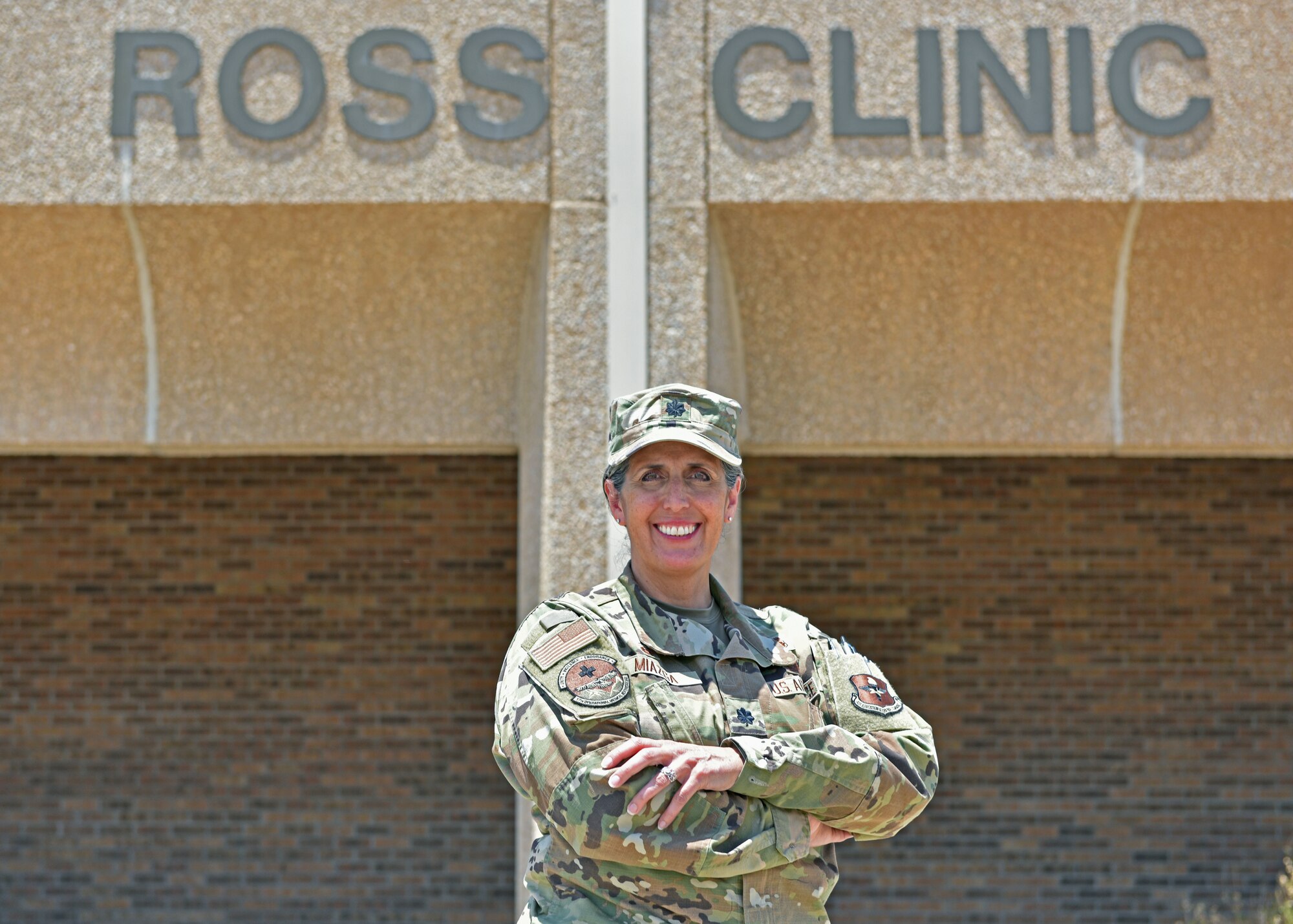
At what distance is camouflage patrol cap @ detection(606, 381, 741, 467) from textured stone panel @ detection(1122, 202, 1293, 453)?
10.6 feet

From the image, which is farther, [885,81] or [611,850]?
[885,81]

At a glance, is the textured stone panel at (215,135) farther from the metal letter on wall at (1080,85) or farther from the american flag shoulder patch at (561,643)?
the american flag shoulder patch at (561,643)

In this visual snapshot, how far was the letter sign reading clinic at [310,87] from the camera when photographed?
4.93 m

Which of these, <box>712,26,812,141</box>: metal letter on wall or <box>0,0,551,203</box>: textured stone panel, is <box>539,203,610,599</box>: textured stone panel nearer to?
<box>0,0,551,203</box>: textured stone panel

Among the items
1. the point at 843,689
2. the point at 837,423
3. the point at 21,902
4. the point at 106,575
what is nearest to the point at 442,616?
the point at 106,575

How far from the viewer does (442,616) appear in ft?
25.6

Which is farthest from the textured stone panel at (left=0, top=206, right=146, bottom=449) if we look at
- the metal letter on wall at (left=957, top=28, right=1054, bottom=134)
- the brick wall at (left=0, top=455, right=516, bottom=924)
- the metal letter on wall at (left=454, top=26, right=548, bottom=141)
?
the metal letter on wall at (left=957, top=28, right=1054, bottom=134)

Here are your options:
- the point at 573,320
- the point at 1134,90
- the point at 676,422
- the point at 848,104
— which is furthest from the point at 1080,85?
the point at 676,422

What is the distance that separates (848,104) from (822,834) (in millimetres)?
3227

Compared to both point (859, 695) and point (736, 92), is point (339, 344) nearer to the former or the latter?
point (736, 92)

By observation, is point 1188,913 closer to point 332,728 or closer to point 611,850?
point 332,728

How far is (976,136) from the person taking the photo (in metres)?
4.95

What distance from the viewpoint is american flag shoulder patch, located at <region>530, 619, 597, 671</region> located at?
227 cm

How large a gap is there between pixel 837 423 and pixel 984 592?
2.97 m
